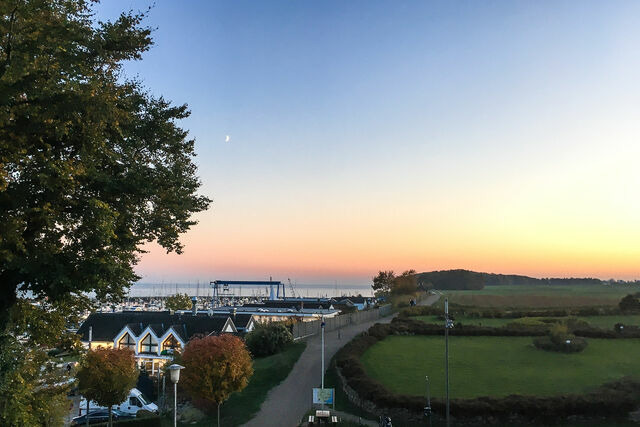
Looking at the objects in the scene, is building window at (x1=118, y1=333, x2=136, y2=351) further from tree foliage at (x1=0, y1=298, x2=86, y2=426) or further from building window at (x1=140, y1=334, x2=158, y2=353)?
Result: tree foliage at (x1=0, y1=298, x2=86, y2=426)

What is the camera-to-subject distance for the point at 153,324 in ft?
208

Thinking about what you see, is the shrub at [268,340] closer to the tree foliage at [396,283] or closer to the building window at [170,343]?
the building window at [170,343]

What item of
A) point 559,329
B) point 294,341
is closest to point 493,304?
point 559,329

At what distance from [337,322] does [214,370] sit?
132 feet

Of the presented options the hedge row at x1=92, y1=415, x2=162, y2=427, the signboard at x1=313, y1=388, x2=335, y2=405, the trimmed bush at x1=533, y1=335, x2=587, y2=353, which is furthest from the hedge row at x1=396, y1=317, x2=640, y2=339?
the hedge row at x1=92, y1=415, x2=162, y2=427

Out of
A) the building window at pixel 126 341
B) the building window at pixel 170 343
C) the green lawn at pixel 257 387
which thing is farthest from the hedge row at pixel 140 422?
the building window at pixel 126 341

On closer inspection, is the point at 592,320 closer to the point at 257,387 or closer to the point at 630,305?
the point at 630,305

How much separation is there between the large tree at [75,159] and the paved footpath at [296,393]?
18.8 metres

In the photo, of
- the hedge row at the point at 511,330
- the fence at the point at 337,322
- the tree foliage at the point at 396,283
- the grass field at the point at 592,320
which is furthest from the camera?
the tree foliage at the point at 396,283

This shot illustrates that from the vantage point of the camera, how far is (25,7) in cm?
1397

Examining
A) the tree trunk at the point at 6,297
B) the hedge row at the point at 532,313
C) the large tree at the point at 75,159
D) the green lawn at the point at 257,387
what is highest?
the large tree at the point at 75,159

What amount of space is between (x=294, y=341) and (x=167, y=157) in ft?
136

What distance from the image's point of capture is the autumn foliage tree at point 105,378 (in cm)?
3272

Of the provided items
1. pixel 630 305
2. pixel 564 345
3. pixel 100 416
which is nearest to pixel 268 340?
pixel 100 416
